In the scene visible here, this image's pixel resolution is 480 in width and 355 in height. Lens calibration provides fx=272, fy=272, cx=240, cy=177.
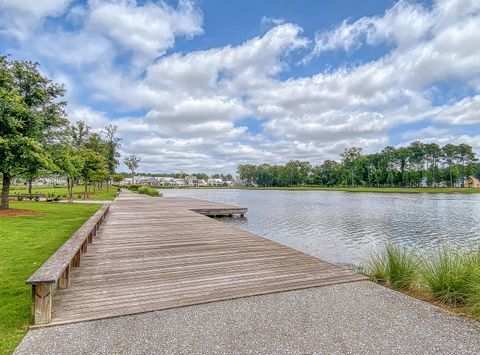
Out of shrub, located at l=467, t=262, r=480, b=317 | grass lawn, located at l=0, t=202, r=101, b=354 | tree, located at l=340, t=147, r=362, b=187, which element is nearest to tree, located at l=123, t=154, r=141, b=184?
grass lawn, located at l=0, t=202, r=101, b=354

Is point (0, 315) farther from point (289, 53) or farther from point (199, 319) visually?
point (289, 53)

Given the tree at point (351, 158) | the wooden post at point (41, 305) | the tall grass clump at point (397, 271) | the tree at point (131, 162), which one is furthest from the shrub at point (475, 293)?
the tree at point (351, 158)

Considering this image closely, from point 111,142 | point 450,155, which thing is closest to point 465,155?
point 450,155

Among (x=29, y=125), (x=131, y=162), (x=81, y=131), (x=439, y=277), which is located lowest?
(x=439, y=277)

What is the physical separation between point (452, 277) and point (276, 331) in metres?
2.31

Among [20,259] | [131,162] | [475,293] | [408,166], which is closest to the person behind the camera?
[475,293]

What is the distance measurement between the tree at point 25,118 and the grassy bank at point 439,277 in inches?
443

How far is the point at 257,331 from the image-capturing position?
94.1 inches

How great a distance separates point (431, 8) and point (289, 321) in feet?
46.2

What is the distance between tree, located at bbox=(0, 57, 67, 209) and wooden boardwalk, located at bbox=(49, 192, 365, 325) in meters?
6.23

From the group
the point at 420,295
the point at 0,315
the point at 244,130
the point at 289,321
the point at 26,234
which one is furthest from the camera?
the point at 244,130

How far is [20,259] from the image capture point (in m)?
4.80

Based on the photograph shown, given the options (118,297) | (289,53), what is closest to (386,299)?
(118,297)

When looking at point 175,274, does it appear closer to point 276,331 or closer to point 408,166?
point 276,331
